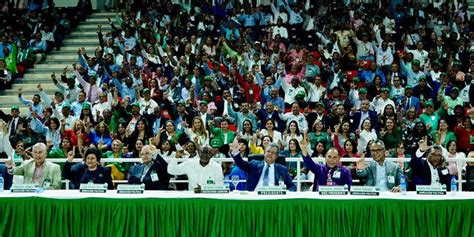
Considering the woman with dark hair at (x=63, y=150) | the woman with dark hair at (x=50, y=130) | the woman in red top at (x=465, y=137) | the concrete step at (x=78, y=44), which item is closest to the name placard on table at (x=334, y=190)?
the woman in red top at (x=465, y=137)

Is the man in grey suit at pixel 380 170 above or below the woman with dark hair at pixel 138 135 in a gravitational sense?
below

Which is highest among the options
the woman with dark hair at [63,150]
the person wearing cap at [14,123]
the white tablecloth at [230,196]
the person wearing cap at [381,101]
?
the person wearing cap at [381,101]

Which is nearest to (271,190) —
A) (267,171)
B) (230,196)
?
(230,196)

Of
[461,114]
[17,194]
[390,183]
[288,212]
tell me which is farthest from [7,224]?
[461,114]

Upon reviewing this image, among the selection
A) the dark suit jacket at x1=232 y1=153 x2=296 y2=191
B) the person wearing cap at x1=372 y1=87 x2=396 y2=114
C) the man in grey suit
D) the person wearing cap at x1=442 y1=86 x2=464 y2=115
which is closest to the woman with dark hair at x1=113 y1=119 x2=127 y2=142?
the dark suit jacket at x1=232 y1=153 x2=296 y2=191

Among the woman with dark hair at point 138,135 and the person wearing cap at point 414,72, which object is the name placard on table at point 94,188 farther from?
the person wearing cap at point 414,72

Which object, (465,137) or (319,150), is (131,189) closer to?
(319,150)

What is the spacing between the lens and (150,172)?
34.1 ft

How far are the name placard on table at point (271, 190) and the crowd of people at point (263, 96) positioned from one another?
3.56 feet

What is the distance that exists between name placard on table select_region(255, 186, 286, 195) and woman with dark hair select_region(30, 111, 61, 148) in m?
6.26

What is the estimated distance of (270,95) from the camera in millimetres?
15680

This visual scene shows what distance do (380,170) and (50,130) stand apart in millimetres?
6842

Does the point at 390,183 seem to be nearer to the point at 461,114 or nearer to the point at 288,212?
the point at 288,212

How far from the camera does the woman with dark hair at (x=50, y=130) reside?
48.0ft
